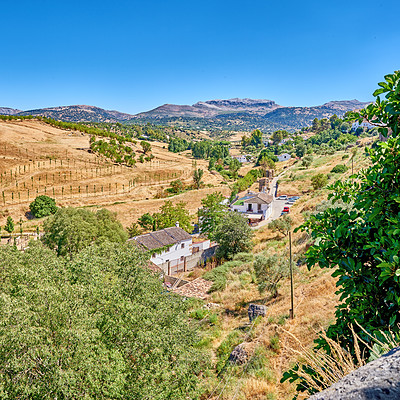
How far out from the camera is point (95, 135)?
Answer: 108m

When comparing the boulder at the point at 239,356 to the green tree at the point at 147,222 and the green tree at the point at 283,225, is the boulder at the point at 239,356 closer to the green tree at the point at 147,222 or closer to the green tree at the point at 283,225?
the green tree at the point at 283,225

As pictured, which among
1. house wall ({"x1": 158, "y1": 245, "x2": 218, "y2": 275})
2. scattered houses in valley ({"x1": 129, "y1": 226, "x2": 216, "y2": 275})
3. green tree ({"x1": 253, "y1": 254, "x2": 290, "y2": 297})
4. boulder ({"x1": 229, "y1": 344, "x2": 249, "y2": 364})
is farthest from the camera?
scattered houses in valley ({"x1": 129, "y1": 226, "x2": 216, "y2": 275})

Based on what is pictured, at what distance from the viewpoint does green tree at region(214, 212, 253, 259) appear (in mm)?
29766

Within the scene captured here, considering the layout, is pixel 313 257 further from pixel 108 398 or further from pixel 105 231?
pixel 105 231

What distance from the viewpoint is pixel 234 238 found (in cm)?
2972

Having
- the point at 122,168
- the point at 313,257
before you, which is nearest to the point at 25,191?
the point at 122,168

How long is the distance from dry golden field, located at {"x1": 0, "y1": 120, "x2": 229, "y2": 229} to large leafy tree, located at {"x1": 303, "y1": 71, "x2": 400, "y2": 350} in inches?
1977

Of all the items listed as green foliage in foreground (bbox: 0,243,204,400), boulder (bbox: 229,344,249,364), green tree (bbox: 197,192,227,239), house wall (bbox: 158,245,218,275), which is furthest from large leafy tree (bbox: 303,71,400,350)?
green tree (bbox: 197,192,227,239)

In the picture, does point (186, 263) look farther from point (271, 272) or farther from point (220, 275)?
point (271, 272)

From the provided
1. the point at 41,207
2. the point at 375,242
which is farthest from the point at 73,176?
the point at 375,242

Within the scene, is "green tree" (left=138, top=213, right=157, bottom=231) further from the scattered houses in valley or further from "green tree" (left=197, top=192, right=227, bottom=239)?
the scattered houses in valley

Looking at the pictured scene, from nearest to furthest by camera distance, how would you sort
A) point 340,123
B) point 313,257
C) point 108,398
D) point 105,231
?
1. point 313,257
2. point 108,398
3. point 105,231
4. point 340,123

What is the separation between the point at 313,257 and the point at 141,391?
5789mm

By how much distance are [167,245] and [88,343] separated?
23591mm
